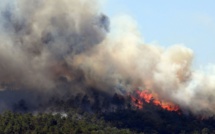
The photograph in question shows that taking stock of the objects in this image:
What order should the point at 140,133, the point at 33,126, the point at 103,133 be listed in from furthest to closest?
the point at 140,133 → the point at 33,126 → the point at 103,133

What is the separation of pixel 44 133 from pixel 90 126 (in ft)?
41.2

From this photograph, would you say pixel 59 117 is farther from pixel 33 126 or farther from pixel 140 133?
pixel 140 133

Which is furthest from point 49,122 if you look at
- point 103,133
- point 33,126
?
point 103,133

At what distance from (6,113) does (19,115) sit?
3.81m

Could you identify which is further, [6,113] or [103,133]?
[6,113]

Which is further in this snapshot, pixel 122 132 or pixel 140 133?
pixel 140 133

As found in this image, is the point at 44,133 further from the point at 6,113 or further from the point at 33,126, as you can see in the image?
the point at 6,113

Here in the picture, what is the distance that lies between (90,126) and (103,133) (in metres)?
10.4

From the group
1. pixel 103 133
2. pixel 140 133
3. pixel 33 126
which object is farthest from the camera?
pixel 140 133

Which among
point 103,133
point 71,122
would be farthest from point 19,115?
point 103,133

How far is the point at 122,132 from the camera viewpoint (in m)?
179

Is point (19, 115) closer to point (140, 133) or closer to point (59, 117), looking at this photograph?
point (59, 117)

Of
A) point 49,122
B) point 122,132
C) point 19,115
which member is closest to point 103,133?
point 122,132

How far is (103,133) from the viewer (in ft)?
571
